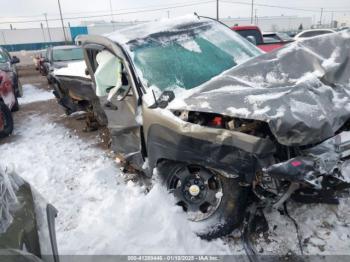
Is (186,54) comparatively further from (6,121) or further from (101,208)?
(6,121)

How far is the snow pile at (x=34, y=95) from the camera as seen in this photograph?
40.3 feet

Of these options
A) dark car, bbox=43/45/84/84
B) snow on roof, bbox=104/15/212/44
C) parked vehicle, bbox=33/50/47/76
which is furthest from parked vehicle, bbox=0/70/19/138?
parked vehicle, bbox=33/50/47/76

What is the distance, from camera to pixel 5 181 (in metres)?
2.17

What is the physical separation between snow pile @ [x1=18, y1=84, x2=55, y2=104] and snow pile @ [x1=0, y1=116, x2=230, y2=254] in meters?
6.12

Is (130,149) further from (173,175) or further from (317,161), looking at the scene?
(317,161)

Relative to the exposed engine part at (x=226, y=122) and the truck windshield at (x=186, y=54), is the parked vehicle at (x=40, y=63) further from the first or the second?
the exposed engine part at (x=226, y=122)

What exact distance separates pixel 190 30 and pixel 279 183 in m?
2.55

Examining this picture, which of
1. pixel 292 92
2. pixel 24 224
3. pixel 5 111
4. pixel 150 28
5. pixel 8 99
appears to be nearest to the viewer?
pixel 24 224

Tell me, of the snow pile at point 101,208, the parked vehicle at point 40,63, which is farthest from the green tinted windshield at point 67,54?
the snow pile at point 101,208

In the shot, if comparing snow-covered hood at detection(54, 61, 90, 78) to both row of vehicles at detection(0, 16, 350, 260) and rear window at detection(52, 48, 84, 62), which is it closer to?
row of vehicles at detection(0, 16, 350, 260)

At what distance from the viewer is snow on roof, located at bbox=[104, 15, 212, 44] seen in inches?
172

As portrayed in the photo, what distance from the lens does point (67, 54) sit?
13.4 metres

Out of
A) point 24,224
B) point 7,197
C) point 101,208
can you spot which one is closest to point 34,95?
point 101,208

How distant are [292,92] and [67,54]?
1183cm
